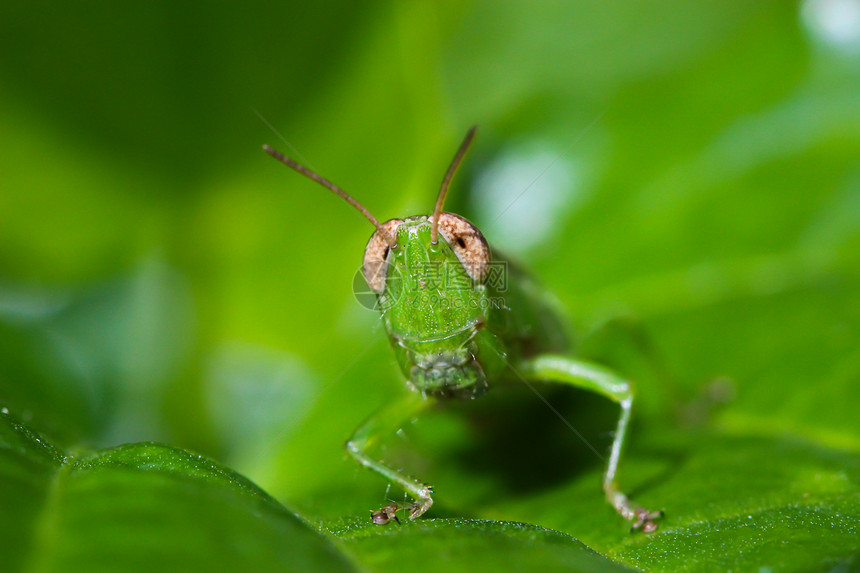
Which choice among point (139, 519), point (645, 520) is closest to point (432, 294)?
point (645, 520)

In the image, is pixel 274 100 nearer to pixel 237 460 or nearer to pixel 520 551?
pixel 237 460

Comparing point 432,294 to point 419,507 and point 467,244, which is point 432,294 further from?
point 419,507

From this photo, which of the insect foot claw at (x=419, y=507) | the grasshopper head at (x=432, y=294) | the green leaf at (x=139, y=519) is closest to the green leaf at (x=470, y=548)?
the green leaf at (x=139, y=519)

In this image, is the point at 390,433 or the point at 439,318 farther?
the point at 390,433

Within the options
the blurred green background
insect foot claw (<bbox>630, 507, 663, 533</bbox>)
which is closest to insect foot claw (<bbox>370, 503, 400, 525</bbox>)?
the blurred green background

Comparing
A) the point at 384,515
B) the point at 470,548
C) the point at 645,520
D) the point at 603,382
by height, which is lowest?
the point at 470,548

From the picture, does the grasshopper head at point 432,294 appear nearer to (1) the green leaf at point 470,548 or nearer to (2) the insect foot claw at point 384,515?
(2) the insect foot claw at point 384,515
